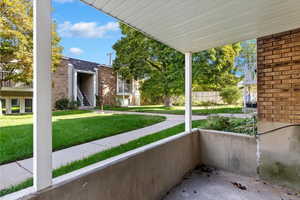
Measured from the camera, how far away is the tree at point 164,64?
9.36 meters

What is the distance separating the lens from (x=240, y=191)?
7.72 feet

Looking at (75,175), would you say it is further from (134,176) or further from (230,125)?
(230,125)

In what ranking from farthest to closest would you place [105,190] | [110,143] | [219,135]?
[110,143]
[219,135]
[105,190]

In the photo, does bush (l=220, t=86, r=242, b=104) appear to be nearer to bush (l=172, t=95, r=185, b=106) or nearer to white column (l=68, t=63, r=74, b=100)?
bush (l=172, t=95, r=185, b=106)

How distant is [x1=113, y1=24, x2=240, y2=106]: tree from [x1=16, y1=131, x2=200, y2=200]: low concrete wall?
7292 mm

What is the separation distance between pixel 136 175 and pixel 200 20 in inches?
80.4

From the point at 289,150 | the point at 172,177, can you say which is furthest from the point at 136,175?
the point at 289,150

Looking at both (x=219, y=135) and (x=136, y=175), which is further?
(x=219, y=135)

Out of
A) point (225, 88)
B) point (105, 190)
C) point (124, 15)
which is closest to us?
point (105, 190)

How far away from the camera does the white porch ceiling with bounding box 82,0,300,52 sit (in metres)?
1.68

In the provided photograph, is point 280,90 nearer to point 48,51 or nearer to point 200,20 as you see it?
point 200,20

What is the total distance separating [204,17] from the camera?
196cm

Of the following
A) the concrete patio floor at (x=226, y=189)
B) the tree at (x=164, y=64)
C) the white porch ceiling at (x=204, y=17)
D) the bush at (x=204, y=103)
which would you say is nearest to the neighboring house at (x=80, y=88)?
the tree at (x=164, y=64)

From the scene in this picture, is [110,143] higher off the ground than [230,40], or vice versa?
[230,40]
